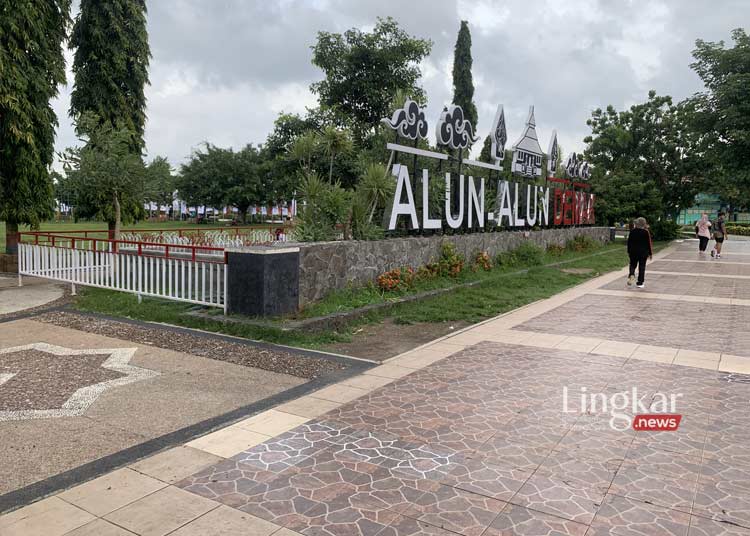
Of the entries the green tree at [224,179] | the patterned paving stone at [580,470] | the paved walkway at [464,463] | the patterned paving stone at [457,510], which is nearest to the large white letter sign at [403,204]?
the paved walkway at [464,463]

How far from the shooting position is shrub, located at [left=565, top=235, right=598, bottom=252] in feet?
80.4

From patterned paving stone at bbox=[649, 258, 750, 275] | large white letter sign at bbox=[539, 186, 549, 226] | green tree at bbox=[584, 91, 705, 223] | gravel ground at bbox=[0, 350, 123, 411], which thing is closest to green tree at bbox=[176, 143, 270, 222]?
green tree at bbox=[584, 91, 705, 223]

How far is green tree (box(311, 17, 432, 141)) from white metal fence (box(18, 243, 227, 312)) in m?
19.5

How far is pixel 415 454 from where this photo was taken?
425cm

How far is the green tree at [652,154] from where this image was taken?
35.3 m

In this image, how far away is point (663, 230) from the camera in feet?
120

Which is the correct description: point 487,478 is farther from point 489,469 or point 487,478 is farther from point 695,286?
point 695,286

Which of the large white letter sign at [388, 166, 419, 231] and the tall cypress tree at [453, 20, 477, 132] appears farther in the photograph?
the tall cypress tree at [453, 20, 477, 132]

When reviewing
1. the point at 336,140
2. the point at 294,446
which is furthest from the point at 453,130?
the point at 294,446

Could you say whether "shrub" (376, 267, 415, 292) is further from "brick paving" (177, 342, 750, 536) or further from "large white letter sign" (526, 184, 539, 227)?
"large white letter sign" (526, 184, 539, 227)

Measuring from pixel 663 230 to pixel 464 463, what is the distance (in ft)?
122

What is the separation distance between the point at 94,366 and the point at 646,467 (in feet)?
19.3

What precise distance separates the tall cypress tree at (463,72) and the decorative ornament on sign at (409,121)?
86.2 feet

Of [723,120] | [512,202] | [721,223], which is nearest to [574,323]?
[512,202]
